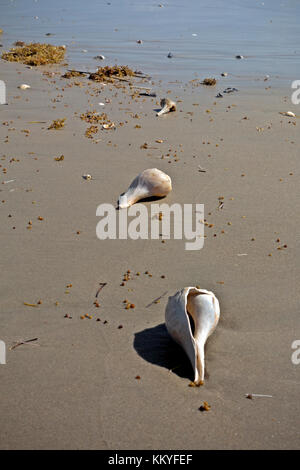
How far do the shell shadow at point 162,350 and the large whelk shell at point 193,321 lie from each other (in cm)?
8

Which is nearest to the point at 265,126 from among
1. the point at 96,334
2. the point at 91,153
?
the point at 91,153

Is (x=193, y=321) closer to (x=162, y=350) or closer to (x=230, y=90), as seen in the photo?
(x=162, y=350)

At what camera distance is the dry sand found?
97.4 inches

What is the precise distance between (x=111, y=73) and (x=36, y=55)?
7.52 ft

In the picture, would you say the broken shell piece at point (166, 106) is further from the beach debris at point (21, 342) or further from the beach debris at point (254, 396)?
the beach debris at point (254, 396)

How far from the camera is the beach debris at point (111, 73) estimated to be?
31.1 feet

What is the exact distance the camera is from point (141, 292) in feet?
A: 11.6

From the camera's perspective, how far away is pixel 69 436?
93.7 inches

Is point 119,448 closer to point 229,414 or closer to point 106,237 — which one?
point 229,414
